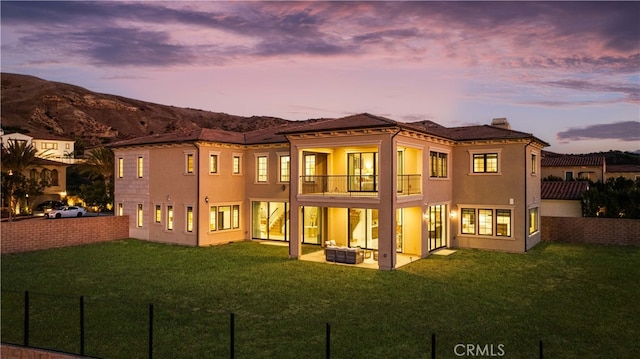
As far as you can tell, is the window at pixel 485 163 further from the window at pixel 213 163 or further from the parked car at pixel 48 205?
the parked car at pixel 48 205

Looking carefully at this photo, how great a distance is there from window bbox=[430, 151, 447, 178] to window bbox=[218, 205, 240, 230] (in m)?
11.6

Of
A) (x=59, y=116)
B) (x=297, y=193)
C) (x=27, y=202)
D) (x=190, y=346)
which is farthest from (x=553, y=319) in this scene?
(x=59, y=116)

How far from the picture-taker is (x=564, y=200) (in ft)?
99.3

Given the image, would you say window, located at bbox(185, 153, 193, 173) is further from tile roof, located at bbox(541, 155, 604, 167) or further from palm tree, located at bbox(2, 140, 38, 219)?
tile roof, located at bbox(541, 155, 604, 167)

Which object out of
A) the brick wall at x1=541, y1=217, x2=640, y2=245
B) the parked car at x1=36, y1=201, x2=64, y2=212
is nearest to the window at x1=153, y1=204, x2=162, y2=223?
the brick wall at x1=541, y1=217, x2=640, y2=245

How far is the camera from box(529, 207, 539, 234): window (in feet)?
73.4

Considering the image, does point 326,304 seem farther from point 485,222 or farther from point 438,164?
point 485,222

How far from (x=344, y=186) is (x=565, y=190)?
19.2 metres

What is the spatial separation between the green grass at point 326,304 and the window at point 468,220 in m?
2.82

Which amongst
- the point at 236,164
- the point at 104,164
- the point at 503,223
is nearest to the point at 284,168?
the point at 236,164

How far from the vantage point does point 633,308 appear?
38.1 feet

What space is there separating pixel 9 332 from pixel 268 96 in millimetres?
58601

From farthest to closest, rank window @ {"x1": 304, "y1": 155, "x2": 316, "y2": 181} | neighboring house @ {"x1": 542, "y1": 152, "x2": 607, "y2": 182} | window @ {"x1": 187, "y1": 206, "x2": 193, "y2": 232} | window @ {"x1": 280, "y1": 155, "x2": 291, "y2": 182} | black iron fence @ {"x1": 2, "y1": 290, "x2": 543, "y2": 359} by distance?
1. neighboring house @ {"x1": 542, "y1": 152, "x2": 607, "y2": 182}
2. window @ {"x1": 280, "y1": 155, "x2": 291, "y2": 182}
3. window @ {"x1": 187, "y1": 206, "x2": 193, "y2": 232}
4. window @ {"x1": 304, "y1": 155, "x2": 316, "y2": 181}
5. black iron fence @ {"x1": 2, "y1": 290, "x2": 543, "y2": 359}

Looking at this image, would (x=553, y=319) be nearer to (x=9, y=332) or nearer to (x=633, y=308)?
(x=633, y=308)
